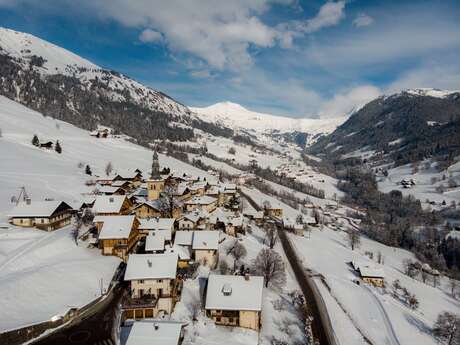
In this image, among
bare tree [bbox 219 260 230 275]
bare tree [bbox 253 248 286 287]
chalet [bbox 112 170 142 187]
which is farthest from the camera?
→ chalet [bbox 112 170 142 187]

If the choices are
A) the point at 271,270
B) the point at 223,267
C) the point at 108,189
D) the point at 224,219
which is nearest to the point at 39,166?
the point at 108,189

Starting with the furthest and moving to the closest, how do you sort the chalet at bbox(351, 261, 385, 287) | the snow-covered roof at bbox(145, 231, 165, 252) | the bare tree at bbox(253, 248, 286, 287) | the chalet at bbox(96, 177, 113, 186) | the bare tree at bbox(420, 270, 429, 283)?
the chalet at bbox(96, 177, 113, 186)
the bare tree at bbox(420, 270, 429, 283)
the chalet at bbox(351, 261, 385, 287)
the bare tree at bbox(253, 248, 286, 287)
the snow-covered roof at bbox(145, 231, 165, 252)

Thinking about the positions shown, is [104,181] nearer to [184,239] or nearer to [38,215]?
[38,215]

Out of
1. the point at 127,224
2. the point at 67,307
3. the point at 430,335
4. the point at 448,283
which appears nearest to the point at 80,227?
the point at 127,224

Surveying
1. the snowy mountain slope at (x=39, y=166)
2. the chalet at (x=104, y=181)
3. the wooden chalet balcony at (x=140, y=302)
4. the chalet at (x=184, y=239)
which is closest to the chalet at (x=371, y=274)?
the chalet at (x=184, y=239)

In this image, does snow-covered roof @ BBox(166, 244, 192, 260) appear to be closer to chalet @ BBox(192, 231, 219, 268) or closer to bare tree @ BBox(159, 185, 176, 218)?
chalet @ BBox(192, 231, 219, 268)

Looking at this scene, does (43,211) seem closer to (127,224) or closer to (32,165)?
(127,224)

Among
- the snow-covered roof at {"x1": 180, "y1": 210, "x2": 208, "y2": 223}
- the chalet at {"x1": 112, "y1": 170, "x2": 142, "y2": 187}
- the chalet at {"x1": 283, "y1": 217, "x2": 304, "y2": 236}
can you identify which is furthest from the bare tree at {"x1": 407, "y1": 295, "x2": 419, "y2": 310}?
the chalet at {"x1": 112, "y1": 170, "x2": 142, "y2": 187}
